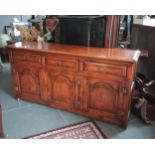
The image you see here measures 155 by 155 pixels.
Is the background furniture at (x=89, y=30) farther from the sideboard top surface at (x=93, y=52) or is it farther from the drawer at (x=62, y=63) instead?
the drawer at (x=62, y=63)

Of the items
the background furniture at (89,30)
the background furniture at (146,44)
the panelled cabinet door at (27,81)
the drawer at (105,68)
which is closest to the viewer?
the drawer at (105,68)

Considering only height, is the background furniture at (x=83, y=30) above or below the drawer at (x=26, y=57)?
above

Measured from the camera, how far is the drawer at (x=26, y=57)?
7.24 ft

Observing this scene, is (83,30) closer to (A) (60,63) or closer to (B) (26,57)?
(A) (60,63)

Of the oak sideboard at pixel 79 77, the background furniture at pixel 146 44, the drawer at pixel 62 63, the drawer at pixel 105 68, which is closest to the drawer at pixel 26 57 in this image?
the oak sideboard at pixel 79 77

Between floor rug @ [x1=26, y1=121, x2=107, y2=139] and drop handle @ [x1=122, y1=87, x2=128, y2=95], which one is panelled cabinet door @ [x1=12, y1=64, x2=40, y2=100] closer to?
floor rug @ [x1=26, y1=121, x2=107, y2=139]

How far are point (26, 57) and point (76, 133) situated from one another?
1088 millimetres

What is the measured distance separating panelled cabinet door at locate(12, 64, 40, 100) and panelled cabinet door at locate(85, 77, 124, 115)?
2.33ft

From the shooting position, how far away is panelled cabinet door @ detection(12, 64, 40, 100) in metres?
2.34

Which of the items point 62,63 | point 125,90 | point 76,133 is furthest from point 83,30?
point 76,133

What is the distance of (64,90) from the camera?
7.24 ft
